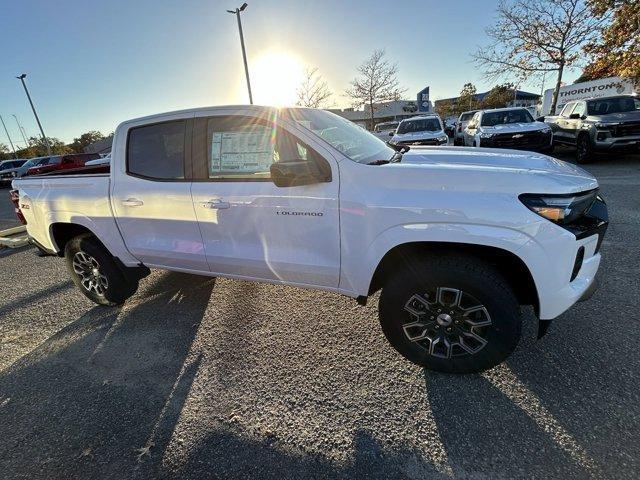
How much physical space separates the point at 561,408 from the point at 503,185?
54.6 inches

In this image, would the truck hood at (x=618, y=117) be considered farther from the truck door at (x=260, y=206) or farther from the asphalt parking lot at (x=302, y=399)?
the truck door at (x=260, y=206)

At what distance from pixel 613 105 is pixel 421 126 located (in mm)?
5351

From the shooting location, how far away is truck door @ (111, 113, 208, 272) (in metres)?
2.90

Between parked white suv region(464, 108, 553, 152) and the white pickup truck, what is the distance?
8223 millimetres

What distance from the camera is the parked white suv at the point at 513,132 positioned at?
32.0ft

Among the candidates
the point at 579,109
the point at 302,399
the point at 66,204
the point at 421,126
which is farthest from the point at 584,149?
the point at 66,204

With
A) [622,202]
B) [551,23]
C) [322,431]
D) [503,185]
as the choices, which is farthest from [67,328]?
[551,23]

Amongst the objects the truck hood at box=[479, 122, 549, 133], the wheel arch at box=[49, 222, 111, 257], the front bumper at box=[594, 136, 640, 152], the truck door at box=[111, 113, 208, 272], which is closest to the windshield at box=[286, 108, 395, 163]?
the truck door at box=[111, 113, 208, 272]

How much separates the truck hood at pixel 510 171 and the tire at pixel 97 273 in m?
3.08

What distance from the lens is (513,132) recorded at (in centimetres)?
980

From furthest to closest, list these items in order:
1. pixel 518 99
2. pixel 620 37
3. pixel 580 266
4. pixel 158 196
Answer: pixel 518 99
pixel 620 37
pixel 158 196
pixel 580 266

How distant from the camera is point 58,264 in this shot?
5.46 m

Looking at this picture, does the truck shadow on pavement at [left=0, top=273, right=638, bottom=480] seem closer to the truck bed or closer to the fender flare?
the fender flare

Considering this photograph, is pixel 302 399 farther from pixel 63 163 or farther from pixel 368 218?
pixel 63 163
